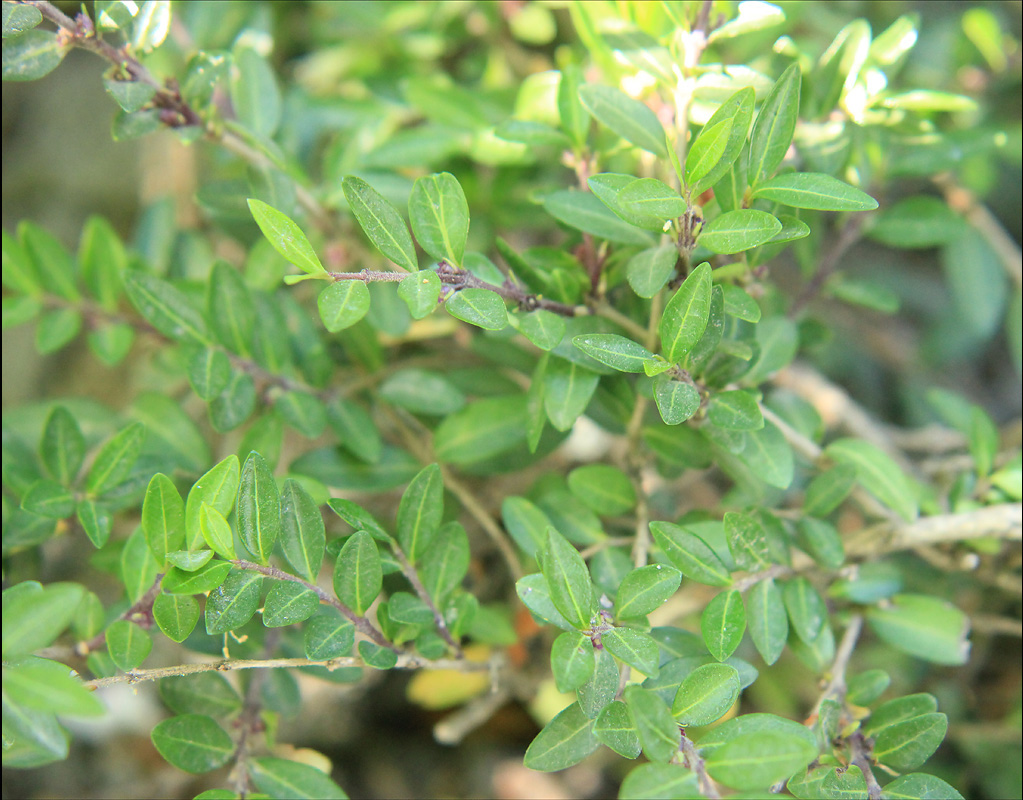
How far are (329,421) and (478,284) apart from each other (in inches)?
19.0

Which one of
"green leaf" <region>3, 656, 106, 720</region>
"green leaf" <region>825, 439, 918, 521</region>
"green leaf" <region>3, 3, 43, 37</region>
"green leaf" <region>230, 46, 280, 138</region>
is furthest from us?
"green leaf" <region>230, 46, 280, 138</region>

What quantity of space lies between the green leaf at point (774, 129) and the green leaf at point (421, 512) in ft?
1.75

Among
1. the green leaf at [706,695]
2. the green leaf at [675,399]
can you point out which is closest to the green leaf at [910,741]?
the green leaf at [706,695]

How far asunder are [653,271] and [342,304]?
0.36 metres

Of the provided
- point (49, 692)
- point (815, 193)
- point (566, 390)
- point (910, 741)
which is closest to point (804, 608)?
point (910, 741)

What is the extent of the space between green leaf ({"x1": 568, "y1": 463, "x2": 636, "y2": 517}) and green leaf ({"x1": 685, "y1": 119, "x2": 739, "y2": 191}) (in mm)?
453

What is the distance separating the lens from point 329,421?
Result: 4.06 feet

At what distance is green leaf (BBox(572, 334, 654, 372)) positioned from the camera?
82 centimetres

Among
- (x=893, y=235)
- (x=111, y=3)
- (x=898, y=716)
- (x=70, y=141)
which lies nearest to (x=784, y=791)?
(x=898, y=716)

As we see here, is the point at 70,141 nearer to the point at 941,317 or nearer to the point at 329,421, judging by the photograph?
the point at 329,421

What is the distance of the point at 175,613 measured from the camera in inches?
33.1

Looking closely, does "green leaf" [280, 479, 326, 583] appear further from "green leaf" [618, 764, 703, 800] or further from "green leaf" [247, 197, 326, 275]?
"green leaf" [618, 764, 703, 800]

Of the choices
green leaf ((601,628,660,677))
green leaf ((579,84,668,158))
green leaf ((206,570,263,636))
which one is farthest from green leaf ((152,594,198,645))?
green leaf ((579,84,668,158))

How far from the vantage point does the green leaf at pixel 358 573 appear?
2.87ft
